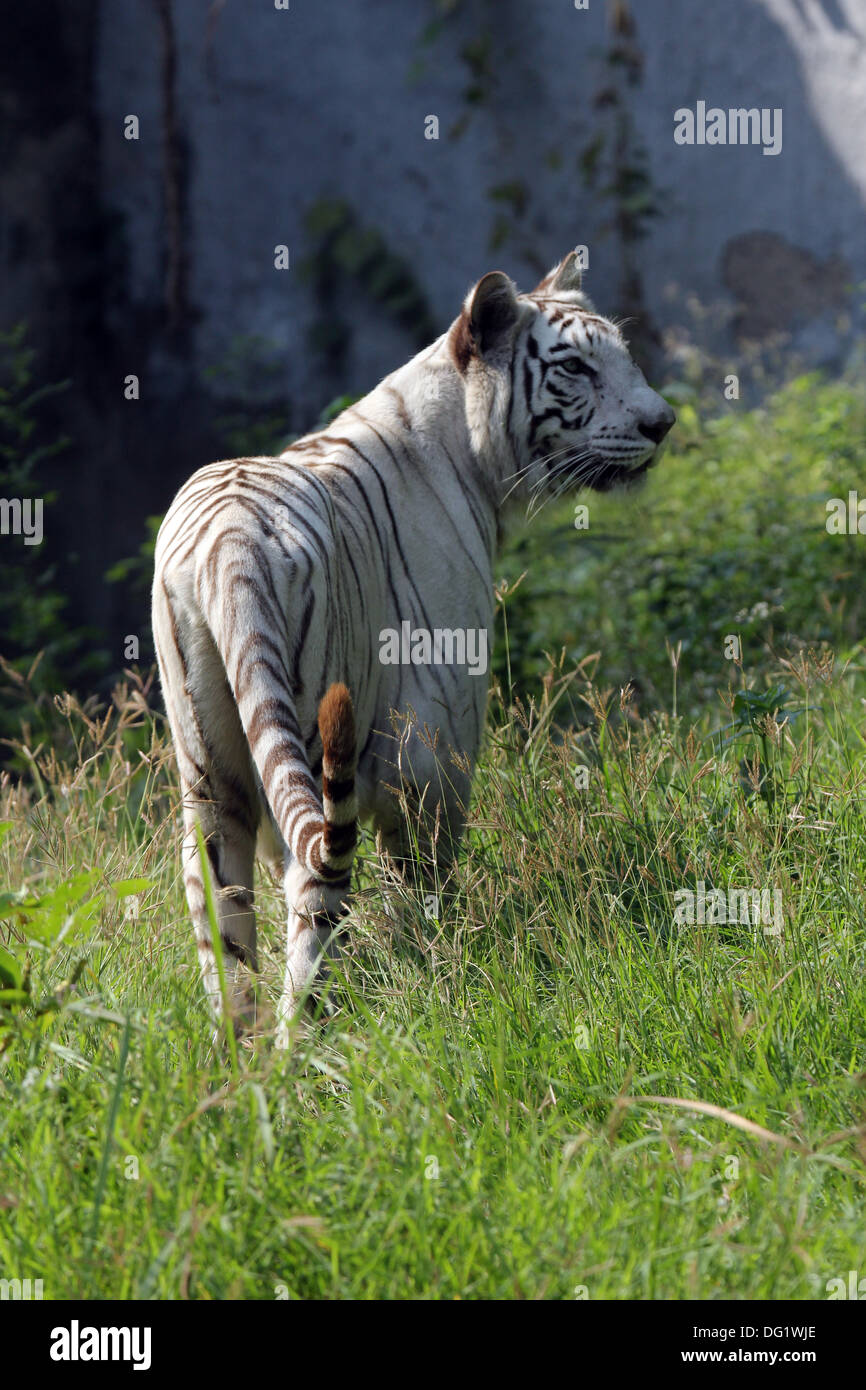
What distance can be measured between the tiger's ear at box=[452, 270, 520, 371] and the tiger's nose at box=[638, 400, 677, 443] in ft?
1.50


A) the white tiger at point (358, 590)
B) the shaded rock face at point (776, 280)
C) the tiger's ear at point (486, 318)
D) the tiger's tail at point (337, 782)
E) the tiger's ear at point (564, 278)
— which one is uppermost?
the shaded rock face at point (776, 280)

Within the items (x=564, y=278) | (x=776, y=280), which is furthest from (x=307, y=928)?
(x=776, y=280)

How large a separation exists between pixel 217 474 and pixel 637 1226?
1.87m

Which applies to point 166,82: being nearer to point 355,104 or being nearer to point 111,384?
point 355,104

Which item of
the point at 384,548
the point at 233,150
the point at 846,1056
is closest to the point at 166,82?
the point at 233,150

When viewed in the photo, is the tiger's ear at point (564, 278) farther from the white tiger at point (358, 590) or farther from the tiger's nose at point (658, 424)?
the tiger's nose at point (658, 424)

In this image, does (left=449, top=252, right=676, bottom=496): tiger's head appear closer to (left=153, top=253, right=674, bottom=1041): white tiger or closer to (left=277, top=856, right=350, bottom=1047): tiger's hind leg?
(left=153, top=253, right=674, bottom=1041): white tiger

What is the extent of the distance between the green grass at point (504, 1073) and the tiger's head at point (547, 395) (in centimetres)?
79

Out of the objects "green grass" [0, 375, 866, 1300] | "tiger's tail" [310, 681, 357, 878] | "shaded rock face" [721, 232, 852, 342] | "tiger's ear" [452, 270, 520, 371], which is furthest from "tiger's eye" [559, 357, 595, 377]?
"shaded rock face" [721, 232, 852, 342]

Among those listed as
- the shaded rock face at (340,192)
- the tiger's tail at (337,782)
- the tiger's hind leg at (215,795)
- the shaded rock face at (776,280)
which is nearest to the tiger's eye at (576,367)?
the tiger's hind leg at (215,795)

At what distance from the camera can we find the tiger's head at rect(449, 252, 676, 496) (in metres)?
3.59

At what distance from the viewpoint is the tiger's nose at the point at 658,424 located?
3.63 metres

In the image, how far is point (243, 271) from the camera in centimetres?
938
